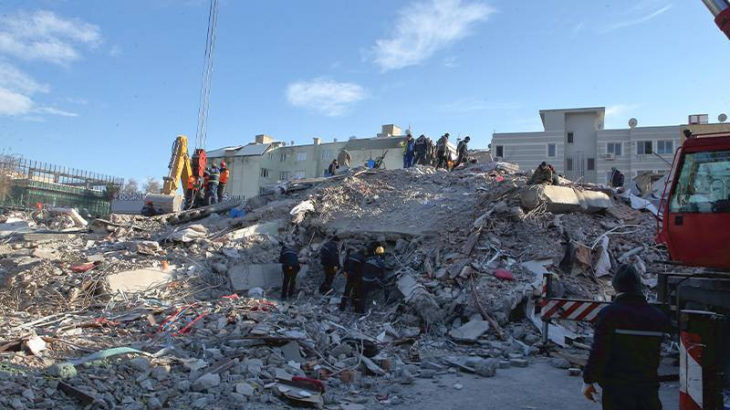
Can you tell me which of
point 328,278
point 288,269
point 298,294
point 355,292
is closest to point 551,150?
point 328,278

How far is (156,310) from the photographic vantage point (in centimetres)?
819

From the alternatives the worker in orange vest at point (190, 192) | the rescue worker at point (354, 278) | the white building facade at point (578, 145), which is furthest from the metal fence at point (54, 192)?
the white building facade at point (578, 145)

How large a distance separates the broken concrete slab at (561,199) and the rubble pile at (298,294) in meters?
0.15

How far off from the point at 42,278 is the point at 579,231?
11040 mm

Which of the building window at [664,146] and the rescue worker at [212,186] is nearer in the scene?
the rescue worker at [212,186]

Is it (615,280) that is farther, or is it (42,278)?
(42,278)

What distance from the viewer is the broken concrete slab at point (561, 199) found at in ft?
38.9

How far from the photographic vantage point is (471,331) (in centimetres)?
853

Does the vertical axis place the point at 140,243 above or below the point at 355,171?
below

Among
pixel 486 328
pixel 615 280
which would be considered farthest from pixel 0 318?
pixel 615 280

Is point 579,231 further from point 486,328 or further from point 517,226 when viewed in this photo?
point 486,328

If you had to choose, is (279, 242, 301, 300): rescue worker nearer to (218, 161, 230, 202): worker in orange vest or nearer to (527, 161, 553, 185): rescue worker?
(527, 161, 553, 185): rescue worker

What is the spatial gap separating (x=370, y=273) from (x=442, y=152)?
986cm

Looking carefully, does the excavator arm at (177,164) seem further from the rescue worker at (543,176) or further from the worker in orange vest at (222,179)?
the rescue worker at (543,176)
